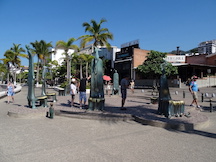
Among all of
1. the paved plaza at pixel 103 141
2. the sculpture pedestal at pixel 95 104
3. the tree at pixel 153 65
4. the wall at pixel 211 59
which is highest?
the wall at pixel 211 59

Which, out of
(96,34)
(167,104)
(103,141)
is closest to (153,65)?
(96,34)

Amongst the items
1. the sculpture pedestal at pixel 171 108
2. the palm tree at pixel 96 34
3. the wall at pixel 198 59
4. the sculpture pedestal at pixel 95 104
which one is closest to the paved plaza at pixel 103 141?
the sculpture pedestal at pixel 171 108

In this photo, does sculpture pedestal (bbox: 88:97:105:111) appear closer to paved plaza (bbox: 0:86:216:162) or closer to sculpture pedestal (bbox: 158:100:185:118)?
paved plaza (bbox: 0:86:216:162)

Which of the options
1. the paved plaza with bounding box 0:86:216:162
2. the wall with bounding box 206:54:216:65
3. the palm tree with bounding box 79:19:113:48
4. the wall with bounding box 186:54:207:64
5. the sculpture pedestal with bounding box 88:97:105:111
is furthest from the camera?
the wall with bounding box 186:54:207:64

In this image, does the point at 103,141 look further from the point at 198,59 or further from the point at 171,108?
the point at 198,59

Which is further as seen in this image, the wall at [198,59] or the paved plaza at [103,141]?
the wall at [198,59]

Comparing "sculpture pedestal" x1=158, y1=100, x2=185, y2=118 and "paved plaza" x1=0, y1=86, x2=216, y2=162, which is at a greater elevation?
"sculpture pedestal" x1=158, y1=100, x2=185, y2=118

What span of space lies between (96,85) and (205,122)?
15.1 feet

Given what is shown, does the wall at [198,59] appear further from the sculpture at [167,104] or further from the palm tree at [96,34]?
the sculpture at [167,104]

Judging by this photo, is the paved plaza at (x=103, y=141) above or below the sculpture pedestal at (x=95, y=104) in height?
below

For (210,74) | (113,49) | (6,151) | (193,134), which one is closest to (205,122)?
(193,134)

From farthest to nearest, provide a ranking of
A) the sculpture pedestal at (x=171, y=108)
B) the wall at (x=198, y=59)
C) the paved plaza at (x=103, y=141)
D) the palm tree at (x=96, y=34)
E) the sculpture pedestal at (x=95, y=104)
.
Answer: the wall at (x=198, y=59) → the palm tree at (x=96, y=34) → the sculpture pedestal at (x=95, y=104) → the sculpture pedestal at (x=171, y=108) → the paved plaza at (x=103, y=141)

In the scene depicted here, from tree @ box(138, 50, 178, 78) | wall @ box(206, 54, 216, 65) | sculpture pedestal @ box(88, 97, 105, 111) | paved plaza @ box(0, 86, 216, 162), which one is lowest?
paved plaza @ box(0, 86, 216, 162)

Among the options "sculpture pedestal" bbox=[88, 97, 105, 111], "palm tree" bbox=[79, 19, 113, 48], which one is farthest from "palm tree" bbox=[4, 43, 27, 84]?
"sculpture pedestal" bbox=[88, 97, 105, 111]
